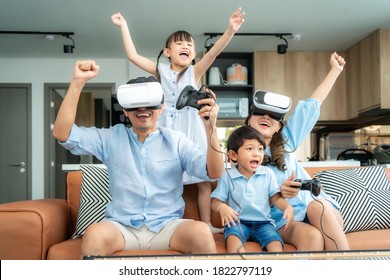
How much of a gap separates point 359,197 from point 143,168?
3.60 ft

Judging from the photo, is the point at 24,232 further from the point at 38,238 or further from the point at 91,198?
the point at 91,198

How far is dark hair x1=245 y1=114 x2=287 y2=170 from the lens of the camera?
2.02m

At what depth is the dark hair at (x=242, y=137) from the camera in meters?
1.84

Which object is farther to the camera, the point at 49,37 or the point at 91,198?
the point at 49,37

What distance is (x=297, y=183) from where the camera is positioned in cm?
168

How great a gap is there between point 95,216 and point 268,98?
3.01 feet

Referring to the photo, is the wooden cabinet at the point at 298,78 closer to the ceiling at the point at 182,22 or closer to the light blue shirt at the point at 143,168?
the ceiling at the point at 182,22

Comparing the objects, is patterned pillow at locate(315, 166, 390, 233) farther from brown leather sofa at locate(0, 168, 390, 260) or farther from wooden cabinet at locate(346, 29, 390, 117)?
wooden cabinet at locate(346, 29, 390, 117)

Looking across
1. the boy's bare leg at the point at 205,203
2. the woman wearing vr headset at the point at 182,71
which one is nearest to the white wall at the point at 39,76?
the woman wearing vr headset at the point at 182,71

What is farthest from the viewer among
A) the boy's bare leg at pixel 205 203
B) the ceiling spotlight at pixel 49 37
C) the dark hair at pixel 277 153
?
the ceiling spotlight at pixel 49 37

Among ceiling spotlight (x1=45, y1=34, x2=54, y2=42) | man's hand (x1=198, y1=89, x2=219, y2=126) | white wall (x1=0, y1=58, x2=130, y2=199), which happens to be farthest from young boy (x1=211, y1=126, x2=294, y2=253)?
white wall (x1=0, y1=58, x2=130, y2=199)

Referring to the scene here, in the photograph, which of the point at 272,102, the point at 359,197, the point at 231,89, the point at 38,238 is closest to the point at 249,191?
the point at 272,102

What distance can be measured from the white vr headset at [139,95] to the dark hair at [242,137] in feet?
1.31

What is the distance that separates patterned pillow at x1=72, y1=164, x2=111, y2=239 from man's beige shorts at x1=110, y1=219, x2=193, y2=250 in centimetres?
39
